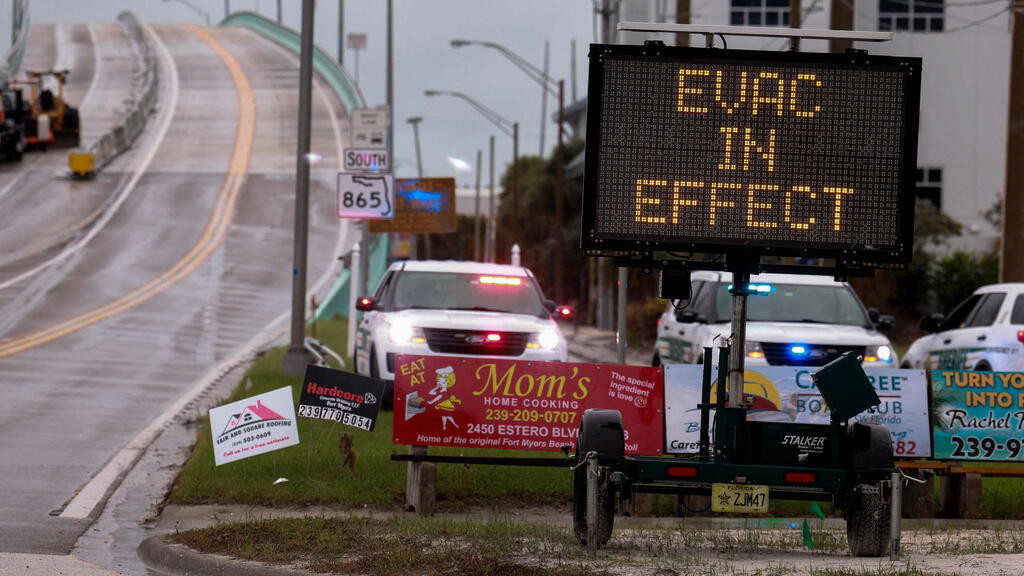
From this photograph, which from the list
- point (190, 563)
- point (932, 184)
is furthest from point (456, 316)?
point (932, 184)

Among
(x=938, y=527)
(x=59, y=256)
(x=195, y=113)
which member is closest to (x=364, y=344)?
(x=938, y=527)

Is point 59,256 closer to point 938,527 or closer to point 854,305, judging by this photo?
point 854,305

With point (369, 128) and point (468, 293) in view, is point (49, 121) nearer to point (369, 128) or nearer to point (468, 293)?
point (369, 128)

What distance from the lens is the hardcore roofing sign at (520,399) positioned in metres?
12.0

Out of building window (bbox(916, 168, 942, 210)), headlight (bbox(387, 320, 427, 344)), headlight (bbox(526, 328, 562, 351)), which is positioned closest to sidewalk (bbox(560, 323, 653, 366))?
headlight (bbox(526, 328, 562, 351))

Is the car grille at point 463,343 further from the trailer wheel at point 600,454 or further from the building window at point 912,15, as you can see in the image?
the building window at point 912,15

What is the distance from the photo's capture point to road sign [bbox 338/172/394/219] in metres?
21.8

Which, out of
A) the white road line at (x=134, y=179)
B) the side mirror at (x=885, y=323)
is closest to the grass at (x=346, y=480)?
the side mirror at (x=885, y=323)

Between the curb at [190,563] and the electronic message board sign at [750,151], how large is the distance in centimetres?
276

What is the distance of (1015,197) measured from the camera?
2297 cm

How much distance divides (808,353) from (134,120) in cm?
5366

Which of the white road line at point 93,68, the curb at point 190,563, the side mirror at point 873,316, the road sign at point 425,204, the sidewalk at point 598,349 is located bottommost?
the sidewalk at point 598,349

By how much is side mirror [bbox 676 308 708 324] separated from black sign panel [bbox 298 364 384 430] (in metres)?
5.69

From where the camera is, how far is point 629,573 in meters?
8.28
